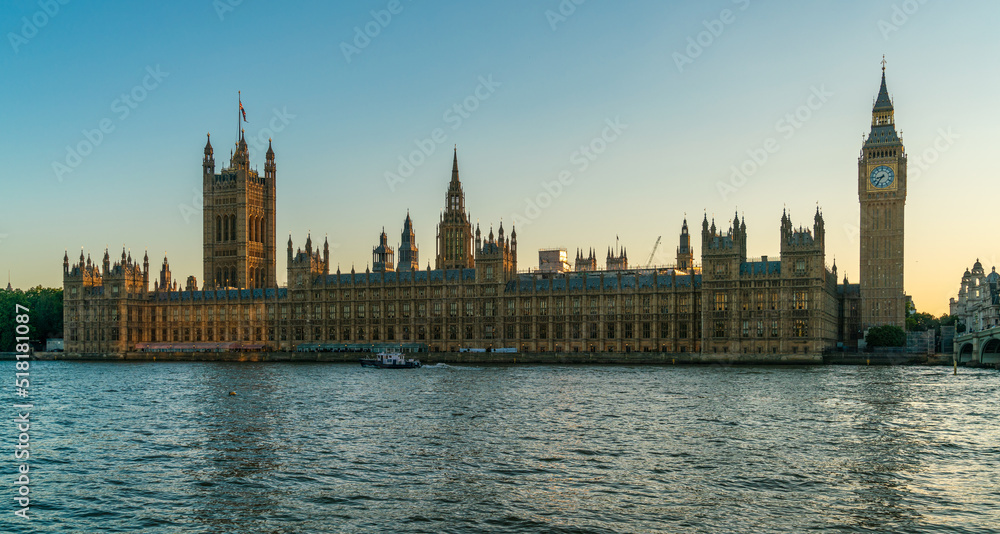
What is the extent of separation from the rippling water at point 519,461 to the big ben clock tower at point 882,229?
80242 mm

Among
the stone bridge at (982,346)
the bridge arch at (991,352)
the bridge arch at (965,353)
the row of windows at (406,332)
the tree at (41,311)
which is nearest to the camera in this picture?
the stone bridge at (982,346)

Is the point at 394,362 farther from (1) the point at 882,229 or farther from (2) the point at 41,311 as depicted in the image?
(2) the point at 41,311

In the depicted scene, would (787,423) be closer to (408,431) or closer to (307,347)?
(408,431)

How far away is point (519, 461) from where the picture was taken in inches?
1614

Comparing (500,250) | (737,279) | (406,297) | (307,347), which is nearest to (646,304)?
(737,279)

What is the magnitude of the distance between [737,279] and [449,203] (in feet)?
282

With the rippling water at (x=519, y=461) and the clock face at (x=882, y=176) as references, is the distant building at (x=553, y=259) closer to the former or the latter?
the clock face at (x=882, y=176)

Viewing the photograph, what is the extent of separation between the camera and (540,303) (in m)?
140

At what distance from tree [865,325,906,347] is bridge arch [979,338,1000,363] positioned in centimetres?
1470

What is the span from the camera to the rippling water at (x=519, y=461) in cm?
3092

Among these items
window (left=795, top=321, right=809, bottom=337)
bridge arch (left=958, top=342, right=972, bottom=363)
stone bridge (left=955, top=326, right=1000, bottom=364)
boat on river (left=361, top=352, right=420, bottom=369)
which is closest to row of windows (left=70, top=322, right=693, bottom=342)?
window (left=795, top=321, right=809, bottom=337)

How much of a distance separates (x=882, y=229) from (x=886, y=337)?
2714cm

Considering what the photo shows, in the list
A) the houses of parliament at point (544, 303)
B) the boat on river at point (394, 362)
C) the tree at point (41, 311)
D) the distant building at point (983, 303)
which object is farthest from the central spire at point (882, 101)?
the tree at point (41, 311)

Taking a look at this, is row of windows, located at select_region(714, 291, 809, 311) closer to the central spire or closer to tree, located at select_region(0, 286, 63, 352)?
the central spire
